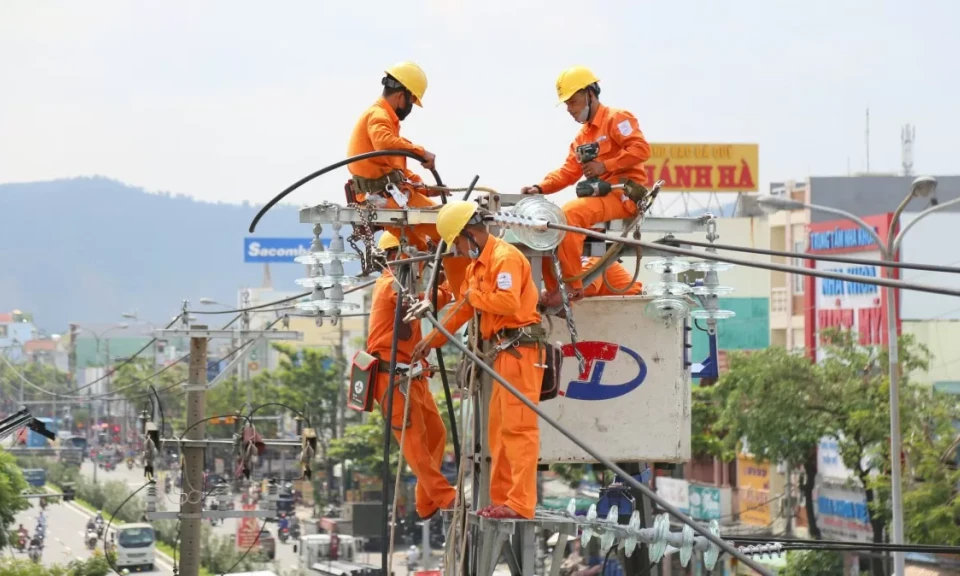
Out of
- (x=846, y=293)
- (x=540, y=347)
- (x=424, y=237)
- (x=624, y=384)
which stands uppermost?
(x=846, y=293)

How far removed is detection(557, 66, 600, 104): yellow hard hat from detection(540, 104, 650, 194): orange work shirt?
22cm

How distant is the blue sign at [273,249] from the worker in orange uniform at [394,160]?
305 feet

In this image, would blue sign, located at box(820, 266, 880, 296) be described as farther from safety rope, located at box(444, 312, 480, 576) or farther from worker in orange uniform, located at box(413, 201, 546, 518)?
worker in orange uniform, located at box(413, 201, 546, 518)

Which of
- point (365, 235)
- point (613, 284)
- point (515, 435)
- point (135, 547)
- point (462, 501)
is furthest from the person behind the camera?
point (135, 547)

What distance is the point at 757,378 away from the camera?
34.7 metres

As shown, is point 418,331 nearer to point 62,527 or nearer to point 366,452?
point 366,452

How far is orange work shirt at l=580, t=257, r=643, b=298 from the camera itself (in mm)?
10586

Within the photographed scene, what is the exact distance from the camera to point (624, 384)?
9906 millimetres

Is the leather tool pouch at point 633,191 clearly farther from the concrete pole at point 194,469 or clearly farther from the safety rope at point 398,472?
the concrete pole at point 194,469

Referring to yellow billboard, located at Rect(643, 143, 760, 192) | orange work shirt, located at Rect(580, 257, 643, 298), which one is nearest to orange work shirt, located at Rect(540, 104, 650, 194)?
orange work shirt, located at Rect(580, 257, 643, 298)

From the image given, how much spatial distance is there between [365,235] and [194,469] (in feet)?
38.8

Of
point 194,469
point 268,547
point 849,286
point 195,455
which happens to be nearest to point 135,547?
point 268,547

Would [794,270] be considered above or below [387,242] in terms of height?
below

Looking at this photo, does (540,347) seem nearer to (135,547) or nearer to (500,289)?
(500,289)
